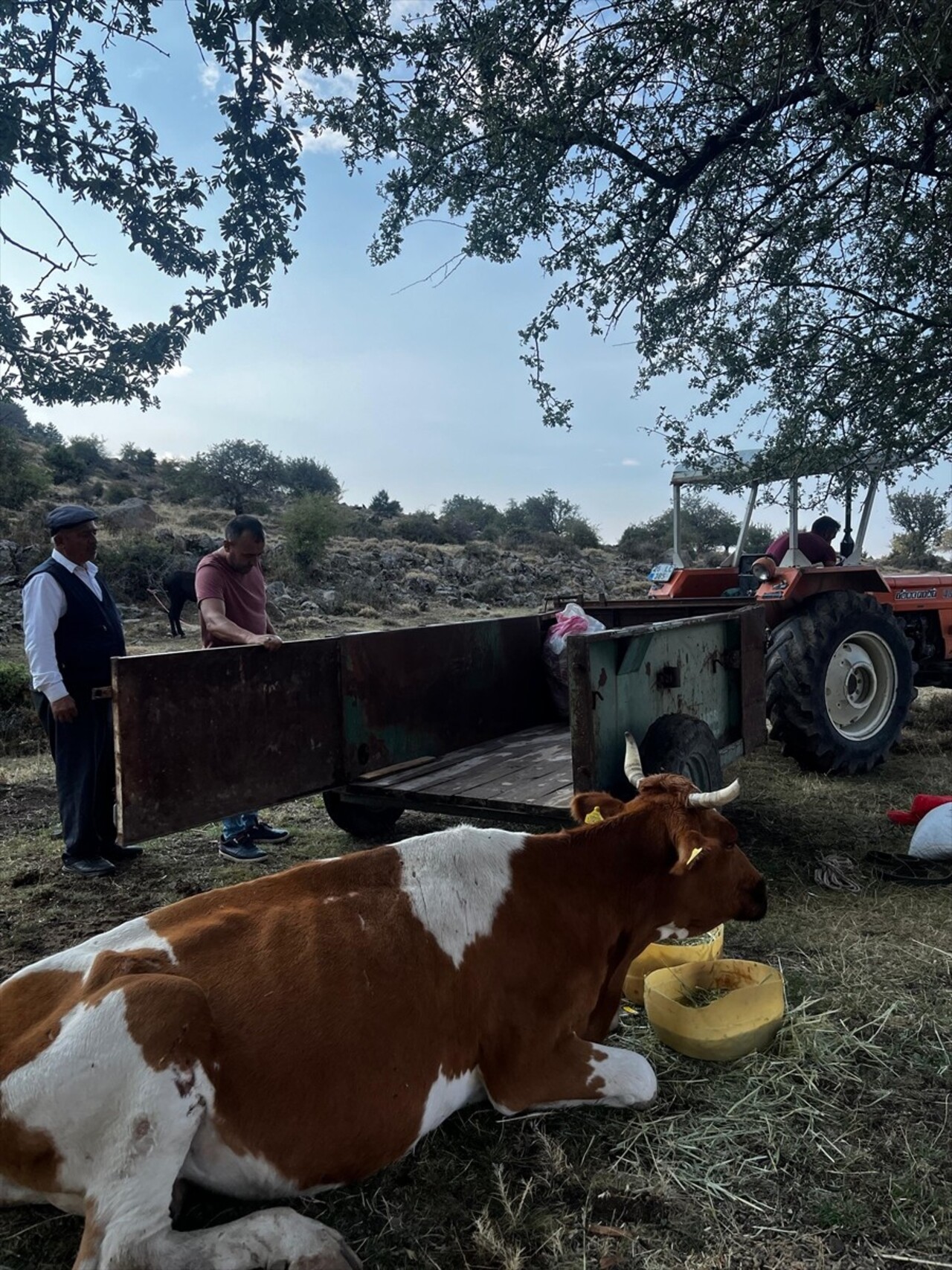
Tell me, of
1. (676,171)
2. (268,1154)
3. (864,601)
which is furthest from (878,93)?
(268,1154)

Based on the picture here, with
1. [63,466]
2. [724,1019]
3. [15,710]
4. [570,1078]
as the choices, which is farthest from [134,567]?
[570,1078]

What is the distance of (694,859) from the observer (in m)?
2.51

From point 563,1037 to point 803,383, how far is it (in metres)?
5.59

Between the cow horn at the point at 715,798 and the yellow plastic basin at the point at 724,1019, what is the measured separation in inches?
25.2

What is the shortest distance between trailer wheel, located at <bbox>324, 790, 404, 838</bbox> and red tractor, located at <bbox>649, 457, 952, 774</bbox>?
271 centimetres

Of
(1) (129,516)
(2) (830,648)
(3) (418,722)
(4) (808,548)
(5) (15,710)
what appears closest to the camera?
(3) (418,722)

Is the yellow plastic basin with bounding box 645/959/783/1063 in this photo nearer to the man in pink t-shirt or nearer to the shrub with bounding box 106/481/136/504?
the man in pink t-shirt

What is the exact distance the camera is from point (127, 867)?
15.8ft

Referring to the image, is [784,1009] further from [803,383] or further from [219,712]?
[803,383]

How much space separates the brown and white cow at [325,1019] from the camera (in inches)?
70.6

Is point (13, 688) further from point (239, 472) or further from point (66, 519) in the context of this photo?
point (239, 472)

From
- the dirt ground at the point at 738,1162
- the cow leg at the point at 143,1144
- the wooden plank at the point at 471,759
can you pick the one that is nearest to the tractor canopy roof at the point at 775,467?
the wooden plank at the point at 471,759

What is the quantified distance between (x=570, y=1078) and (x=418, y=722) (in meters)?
2.58

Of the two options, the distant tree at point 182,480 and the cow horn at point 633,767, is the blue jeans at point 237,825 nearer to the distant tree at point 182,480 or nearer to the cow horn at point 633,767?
the cow horn at point 633,767
